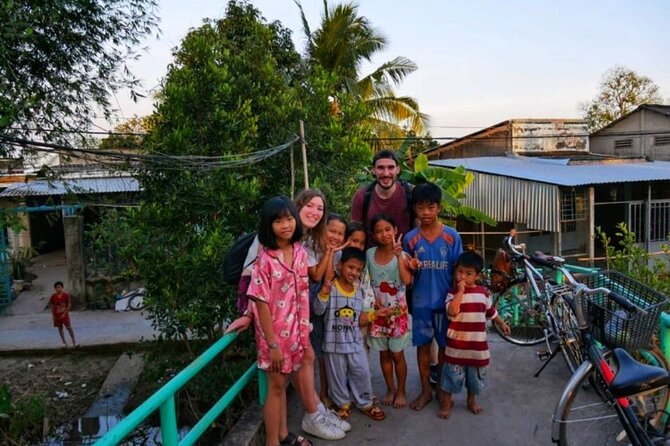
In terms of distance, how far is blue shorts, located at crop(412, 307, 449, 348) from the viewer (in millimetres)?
3354

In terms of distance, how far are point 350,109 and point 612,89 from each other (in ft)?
92.7

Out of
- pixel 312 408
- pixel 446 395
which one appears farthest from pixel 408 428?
pixel 312 408

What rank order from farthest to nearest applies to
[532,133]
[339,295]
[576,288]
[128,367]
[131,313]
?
1. [532,133]
2. [131,313]
3. [128,367]
4. [339,295]
5. [576,288]

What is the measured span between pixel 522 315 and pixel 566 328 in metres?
1.92

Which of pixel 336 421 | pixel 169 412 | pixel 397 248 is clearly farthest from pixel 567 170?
pixel 169 412

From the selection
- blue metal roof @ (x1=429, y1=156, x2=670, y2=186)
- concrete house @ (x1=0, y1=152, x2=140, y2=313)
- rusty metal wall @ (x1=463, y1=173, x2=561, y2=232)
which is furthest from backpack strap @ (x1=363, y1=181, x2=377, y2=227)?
rusty metal wall @ (x1=463, y1=173, x2=561, y2=232)

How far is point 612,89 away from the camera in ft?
93.0

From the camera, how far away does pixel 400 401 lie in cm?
343

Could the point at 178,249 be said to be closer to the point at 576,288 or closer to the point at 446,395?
the point at 446,395

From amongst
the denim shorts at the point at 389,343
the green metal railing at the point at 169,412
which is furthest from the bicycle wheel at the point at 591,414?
the green metal railing at the point at 169,412

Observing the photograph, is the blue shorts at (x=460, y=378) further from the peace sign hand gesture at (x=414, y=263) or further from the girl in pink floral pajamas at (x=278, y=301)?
the girl in pink floral pajamas at (x=278, y=301)

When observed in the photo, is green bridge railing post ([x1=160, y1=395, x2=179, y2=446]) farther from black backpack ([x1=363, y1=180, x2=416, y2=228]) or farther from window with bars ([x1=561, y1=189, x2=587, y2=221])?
window with bars ([x1=561, y1=189, x2=587, y2=221])

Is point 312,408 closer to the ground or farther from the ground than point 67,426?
farther from the ground

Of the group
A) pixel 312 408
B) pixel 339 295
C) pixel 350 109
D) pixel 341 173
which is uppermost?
pixel 350 109
